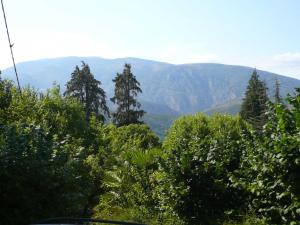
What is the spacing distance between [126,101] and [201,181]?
42904mm

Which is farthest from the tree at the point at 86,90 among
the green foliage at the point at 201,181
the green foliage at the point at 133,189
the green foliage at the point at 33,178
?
the green foliage at the point at 33,178

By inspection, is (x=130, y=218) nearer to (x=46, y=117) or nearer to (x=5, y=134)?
(x=5, y=134)

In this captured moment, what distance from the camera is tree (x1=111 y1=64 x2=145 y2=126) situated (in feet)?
169

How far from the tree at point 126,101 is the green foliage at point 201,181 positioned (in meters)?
40.3

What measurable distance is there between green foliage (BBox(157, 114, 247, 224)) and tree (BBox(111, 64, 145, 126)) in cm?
4031

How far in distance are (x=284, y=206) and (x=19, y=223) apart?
436cm

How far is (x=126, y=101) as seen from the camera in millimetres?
52844

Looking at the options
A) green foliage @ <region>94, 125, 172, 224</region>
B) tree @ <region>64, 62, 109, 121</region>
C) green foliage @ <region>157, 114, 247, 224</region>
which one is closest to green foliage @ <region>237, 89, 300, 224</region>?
green foliage @ <region>157, 114, 247, 224</region>

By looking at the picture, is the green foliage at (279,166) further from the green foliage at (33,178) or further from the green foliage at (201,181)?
the green foliage at (33,178)

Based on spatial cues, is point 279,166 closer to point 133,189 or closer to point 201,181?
point 201,181

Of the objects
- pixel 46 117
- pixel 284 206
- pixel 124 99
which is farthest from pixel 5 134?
pixel 124 99

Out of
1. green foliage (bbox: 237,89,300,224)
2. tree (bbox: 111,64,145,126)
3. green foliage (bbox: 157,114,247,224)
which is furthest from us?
tree (bbox: 111,64,145,126)

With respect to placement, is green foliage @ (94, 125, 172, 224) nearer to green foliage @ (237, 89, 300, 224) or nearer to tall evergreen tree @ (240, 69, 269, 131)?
green foliage @ (237, 89, 300, 224)

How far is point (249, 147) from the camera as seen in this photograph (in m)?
8.49
